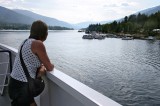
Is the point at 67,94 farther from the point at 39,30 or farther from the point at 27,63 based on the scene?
the point at 39,30

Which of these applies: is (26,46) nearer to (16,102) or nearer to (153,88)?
(16,102)

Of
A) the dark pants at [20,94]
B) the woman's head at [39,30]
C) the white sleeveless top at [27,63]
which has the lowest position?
the dark pants at [20,94]

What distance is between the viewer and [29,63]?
2643 millimetres

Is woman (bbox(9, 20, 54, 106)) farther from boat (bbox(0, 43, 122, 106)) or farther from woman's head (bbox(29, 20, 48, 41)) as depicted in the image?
boat (bbox(0, 43, 122, 106))

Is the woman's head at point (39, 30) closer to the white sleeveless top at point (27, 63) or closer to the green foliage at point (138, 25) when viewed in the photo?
the white sleeveless top at point (27, 63)

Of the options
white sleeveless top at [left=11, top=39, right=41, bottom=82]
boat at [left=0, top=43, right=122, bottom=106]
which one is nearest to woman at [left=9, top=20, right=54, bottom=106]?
white sleeveless top at [left=11, top=39, right=41, bottom=82]

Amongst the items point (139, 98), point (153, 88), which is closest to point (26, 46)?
point (139, 98)

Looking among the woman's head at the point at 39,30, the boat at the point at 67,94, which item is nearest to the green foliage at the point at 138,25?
the boat at the point at 67,94

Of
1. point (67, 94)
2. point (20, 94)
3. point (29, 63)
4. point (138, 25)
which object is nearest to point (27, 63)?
point (29, 63)

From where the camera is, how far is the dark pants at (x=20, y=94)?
2590mm

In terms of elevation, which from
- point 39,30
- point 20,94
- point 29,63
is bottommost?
point 20,94

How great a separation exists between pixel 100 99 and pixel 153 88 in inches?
904

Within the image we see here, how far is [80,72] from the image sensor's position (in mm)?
30531

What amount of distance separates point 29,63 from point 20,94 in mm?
310
